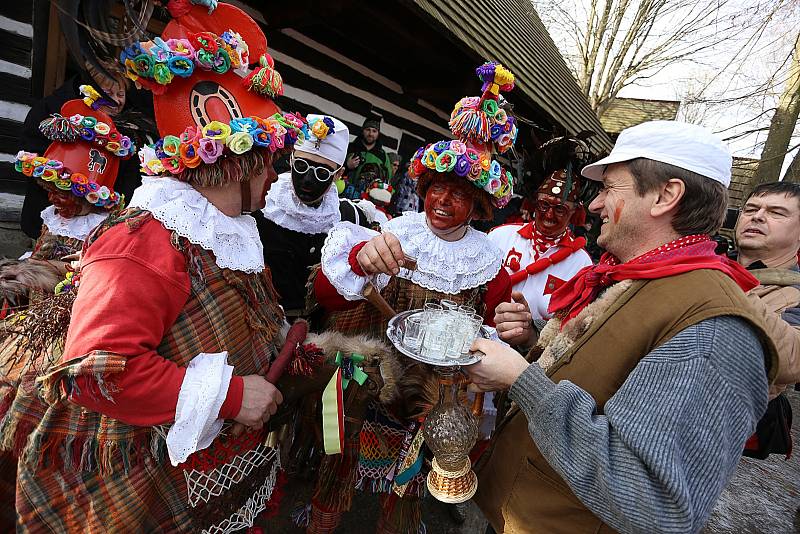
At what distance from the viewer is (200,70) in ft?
4.96

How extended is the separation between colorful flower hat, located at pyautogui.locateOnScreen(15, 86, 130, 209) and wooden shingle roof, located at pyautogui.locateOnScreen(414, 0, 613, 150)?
124 inches

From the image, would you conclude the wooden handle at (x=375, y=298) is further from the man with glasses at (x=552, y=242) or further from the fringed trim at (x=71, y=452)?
the man with glasses at (x=552, y=242)

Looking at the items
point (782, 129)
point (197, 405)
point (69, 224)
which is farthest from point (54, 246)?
point (782, 129)

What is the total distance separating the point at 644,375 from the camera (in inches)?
44.6

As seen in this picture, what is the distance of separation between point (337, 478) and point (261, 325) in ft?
3.97

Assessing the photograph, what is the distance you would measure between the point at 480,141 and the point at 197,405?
6.21ft

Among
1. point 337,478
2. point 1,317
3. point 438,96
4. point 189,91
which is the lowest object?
point 337,478

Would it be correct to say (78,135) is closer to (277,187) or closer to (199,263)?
(277,187)

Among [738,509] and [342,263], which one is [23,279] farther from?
[738,509]

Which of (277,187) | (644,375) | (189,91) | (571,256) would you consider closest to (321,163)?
(277,187)

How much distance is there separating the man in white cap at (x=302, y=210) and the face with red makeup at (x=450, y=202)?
90 cm

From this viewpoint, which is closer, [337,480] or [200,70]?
[200,70]

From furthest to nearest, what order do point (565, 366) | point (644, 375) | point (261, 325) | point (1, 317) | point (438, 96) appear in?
point (438, 96) → point (1, 317) → point (261, 325) → point (565, 366) → point (644, 375)

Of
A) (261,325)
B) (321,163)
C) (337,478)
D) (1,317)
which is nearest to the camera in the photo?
(261,325)
